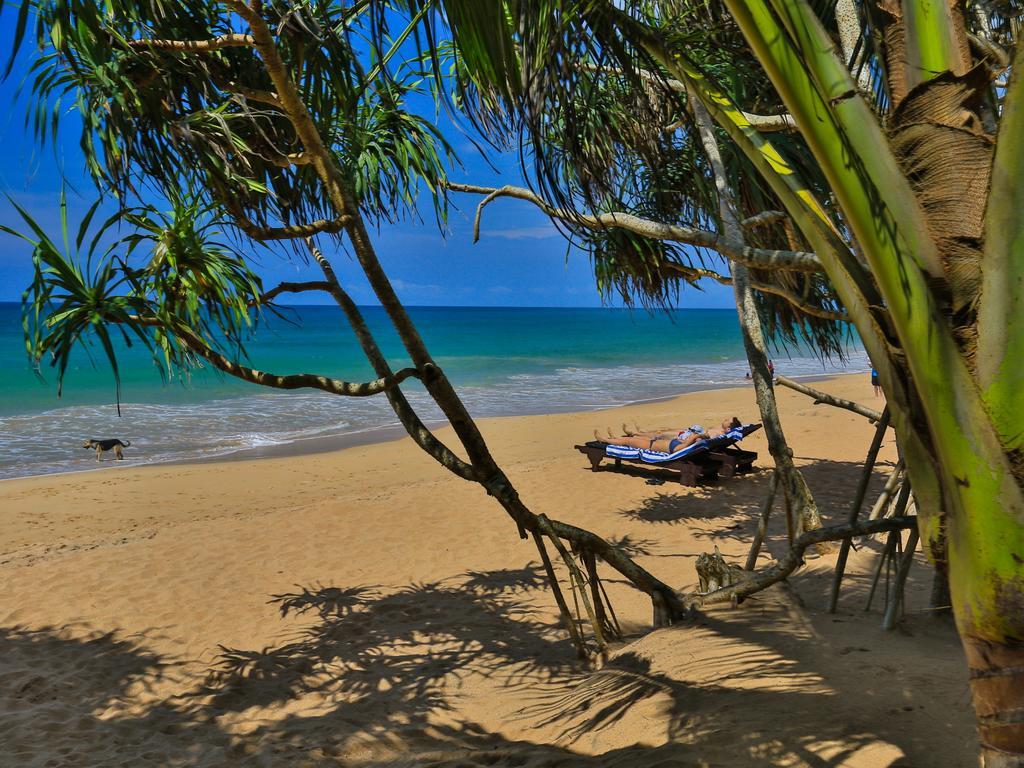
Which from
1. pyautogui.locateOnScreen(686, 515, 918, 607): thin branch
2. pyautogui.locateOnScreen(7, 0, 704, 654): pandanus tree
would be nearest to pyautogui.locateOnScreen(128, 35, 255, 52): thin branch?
pyautogui.locateOnScreen(7, 0, 704, 654): pandanus tree

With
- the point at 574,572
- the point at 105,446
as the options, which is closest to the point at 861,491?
the point at 574,572

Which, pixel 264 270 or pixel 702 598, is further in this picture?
pixel 702 598

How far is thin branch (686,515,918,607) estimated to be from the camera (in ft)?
8.07

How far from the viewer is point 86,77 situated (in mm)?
2912

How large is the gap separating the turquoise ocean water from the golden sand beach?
1.90m

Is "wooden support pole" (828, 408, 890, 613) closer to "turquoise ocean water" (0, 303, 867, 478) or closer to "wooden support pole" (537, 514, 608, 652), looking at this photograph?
"wooden support pole" (537, 514, 608, 652)

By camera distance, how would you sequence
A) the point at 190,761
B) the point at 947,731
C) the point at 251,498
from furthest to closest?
the point at 251,498
the point at 190,761
the point at 947,731

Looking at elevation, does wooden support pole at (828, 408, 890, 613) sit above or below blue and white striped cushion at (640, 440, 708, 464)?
above

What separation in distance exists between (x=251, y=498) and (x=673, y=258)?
7.11 m

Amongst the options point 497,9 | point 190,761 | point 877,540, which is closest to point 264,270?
point 497,9

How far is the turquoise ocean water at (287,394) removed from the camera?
50.0ft

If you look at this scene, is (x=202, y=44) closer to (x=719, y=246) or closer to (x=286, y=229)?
(x=286, y=229)

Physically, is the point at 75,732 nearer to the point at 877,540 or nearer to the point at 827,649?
the point at 827,649

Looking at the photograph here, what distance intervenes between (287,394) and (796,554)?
873 inches
